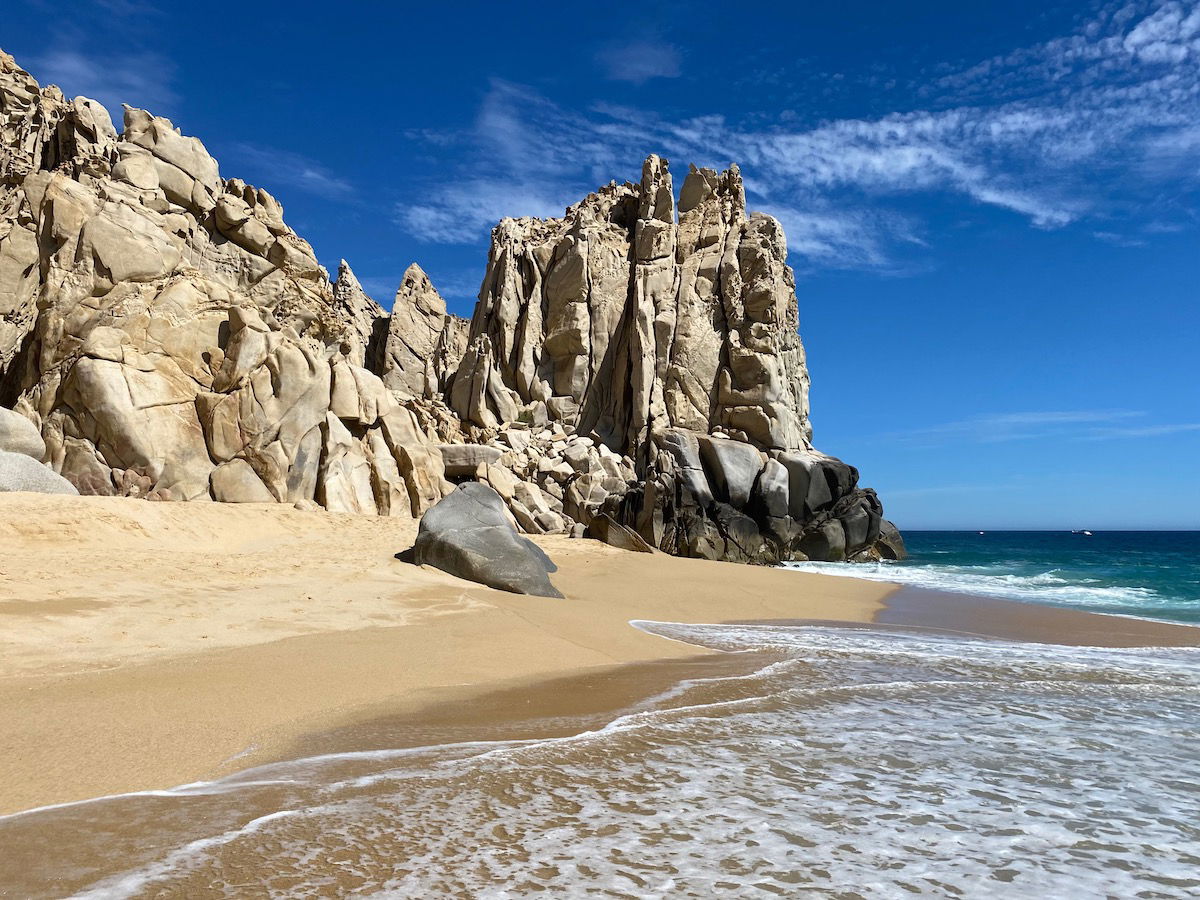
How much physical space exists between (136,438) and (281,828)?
14.8 m

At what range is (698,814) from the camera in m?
3.44

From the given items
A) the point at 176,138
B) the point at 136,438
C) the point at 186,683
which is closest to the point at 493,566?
the point at 186,683

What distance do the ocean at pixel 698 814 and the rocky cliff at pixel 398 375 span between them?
13.6 meters

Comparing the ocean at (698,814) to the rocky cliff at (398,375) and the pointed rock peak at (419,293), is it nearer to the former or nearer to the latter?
the rocky cliff at (398,375)

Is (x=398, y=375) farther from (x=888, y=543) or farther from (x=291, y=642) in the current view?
(x=291, y=642)

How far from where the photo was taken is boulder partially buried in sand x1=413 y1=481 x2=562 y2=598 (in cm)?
1091

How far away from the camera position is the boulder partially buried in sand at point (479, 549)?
10.9m

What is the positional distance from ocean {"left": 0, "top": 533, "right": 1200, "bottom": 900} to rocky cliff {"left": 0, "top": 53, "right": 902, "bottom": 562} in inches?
537

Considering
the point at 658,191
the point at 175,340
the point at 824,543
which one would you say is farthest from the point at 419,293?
the point at 175,340

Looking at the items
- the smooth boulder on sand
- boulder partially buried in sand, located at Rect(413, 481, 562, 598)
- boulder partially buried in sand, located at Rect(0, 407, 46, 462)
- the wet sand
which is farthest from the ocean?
boulder partially buried in sand, located at Rect(0, 407, 46, 462)

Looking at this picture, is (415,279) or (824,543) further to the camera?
(415,279)

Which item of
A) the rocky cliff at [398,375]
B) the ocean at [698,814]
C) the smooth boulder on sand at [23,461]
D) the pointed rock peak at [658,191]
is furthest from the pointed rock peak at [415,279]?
the ocean at [698,814]

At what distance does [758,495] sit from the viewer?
111 ft

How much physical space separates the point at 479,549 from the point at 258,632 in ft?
14.6
